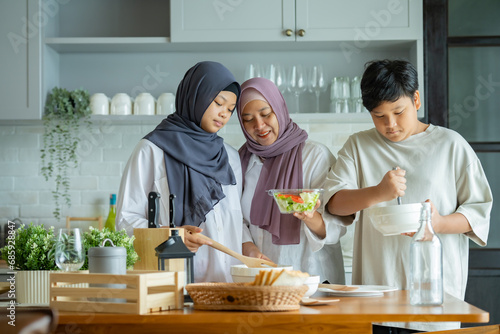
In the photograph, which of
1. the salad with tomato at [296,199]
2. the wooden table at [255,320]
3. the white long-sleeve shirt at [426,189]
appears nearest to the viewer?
the wooden table at [255,320]

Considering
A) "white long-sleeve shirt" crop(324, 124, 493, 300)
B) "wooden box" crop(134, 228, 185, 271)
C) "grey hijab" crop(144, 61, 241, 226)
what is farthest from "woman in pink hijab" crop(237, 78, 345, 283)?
"wooden box" crop(134, 228, 185, 271)

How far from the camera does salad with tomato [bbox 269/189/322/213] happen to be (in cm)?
209

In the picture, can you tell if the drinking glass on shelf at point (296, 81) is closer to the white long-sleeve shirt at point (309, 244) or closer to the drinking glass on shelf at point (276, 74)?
the drinking glass on shelf at point (276, 74)

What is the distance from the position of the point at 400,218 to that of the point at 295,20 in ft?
7.03

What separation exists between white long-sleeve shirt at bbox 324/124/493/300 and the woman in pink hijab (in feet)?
0.76

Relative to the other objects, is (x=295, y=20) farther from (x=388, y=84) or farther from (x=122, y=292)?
(x=122, y=292)

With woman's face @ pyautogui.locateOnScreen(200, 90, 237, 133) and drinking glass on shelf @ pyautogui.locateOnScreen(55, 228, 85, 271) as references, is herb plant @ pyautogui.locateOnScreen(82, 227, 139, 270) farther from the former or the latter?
woman's face @ pyautogui.locateOnScreen(200, 90, 237, 133)

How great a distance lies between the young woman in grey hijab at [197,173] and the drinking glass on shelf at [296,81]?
117 centimetres

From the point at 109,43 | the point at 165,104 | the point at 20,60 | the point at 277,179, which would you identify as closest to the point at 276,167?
the point at 277,179

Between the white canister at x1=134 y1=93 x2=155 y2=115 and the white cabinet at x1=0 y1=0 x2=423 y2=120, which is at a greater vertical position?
the white cabinet at x1=0 y1=0 x2=423 y2=120

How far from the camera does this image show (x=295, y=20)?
12.3ft

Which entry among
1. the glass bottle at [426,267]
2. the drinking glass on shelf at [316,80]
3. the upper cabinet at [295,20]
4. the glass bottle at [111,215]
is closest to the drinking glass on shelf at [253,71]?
the upper cabinet at [295,20]

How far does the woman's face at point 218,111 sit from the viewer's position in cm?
259

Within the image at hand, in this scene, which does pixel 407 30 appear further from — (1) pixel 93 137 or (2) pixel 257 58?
(1) pixel 93 137
